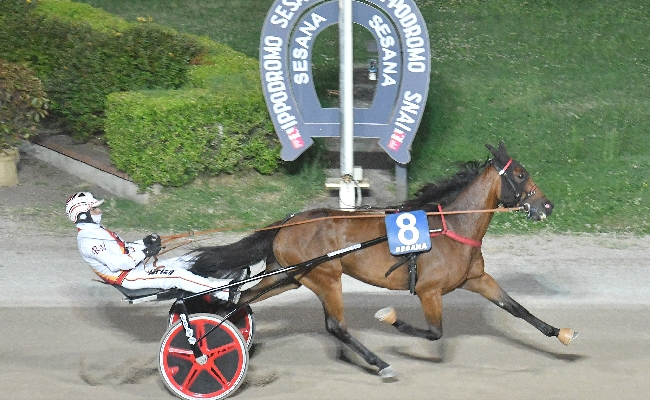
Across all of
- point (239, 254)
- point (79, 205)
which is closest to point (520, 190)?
point (239, 254)

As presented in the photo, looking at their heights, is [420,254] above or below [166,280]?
above

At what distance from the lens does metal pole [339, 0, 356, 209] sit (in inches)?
347

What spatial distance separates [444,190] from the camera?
6641 millimetres

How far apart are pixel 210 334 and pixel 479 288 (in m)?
1.94

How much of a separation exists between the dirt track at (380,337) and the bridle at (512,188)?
3.87ft

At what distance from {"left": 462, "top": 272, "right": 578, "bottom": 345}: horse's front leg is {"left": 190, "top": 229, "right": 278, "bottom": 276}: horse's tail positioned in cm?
145

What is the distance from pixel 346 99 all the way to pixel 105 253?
374 cm

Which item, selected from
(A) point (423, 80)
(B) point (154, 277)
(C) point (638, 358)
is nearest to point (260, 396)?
(B) point (154, 277)

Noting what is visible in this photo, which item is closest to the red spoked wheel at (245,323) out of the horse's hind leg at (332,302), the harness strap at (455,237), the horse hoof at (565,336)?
the horse's hind leg at (332,302)

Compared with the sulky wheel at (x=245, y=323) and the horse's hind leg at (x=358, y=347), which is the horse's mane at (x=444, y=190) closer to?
the horse's hind leg at (x=358, y=347)

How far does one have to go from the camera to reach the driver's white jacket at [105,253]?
19.9 ft

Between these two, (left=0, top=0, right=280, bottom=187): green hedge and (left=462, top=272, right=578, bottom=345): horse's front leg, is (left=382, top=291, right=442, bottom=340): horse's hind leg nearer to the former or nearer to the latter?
(left=462, top=272, right=578, bottom=345): horse's front leg

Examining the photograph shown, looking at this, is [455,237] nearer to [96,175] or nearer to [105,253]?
[105,253]

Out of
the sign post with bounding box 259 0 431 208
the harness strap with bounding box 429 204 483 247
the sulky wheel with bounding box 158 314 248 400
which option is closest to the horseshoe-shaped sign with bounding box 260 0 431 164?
the sign post with bounding box 259 0 431 208
